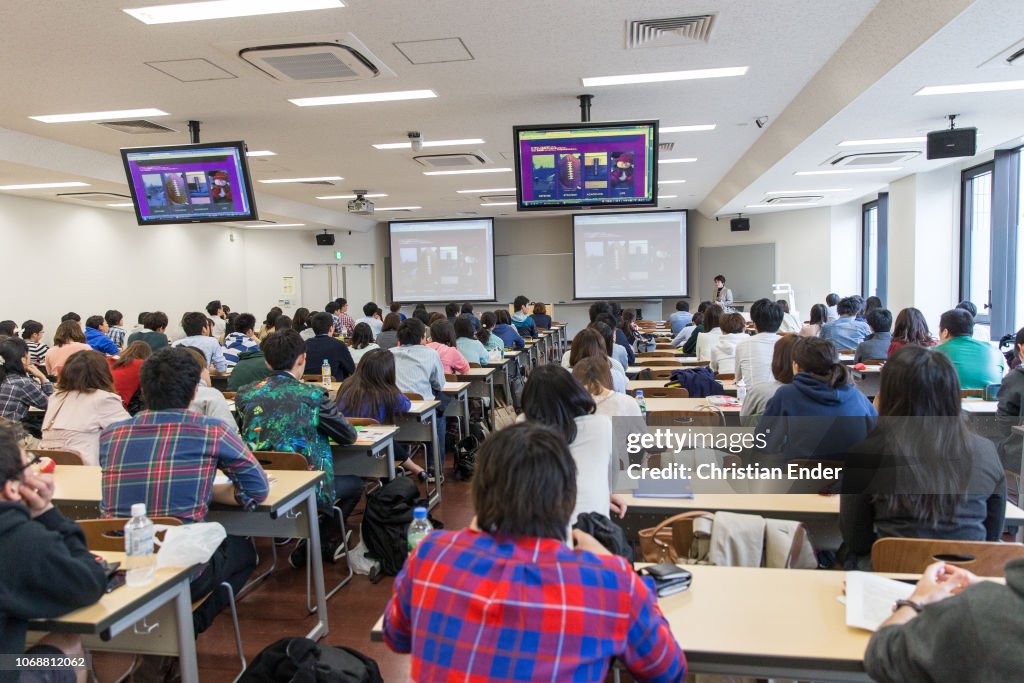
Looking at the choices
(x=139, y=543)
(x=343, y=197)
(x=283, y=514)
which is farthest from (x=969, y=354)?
(x=343, y=197)

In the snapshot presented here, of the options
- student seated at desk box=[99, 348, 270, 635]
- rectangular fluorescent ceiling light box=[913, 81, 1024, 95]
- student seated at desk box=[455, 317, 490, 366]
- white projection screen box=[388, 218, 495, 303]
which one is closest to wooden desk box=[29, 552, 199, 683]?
student seated at desk box=[99, 348, 270, 635]

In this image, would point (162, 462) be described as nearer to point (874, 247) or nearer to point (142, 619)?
point (142, 619)

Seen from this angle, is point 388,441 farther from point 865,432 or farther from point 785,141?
point 785,141

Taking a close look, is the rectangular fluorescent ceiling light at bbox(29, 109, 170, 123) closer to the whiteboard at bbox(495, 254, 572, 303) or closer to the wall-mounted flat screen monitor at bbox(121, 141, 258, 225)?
the wall-mounted flat screen monitor at bbox(121, 141, 258, 225)

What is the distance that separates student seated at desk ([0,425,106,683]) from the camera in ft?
5.79

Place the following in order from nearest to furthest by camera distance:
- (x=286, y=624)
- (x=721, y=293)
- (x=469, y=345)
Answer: (x=286, y=624) → (x=469, y=345) → (x=721, y=293)

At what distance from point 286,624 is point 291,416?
105 cm

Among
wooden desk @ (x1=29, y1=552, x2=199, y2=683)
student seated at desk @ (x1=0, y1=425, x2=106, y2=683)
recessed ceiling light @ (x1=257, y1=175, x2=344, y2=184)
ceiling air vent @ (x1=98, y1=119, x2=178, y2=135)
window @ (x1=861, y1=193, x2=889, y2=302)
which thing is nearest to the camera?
student seated at desk @ (x1=0, y1=425, x2=106, y2=683)

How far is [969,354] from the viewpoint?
16.2ft

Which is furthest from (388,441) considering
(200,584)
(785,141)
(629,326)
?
(785,141)

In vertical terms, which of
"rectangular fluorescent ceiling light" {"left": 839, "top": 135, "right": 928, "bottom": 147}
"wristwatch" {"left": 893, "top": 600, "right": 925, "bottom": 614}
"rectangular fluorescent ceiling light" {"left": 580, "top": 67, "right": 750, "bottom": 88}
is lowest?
"wristwatch" {"left": 893, "top": 600, "right": 925, "bottom": 614}

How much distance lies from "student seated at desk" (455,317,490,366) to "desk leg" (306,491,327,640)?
168 inches

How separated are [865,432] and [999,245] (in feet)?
22.4

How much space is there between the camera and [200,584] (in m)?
2.65
